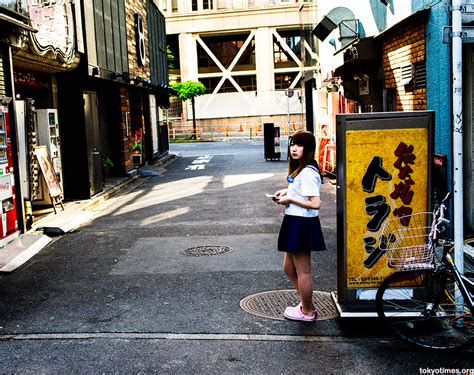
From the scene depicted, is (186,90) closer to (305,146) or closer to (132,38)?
(132,38)

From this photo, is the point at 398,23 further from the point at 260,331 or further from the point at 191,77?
the point at 191,77

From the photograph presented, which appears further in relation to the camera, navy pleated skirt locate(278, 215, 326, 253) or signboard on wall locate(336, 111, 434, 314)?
navy pleated skirt locate(278, 215, 326, 253)

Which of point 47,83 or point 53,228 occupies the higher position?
point 47,83

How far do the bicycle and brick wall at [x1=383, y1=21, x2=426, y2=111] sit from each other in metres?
4.93

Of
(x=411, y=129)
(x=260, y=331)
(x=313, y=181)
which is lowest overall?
(x=260, y=331)

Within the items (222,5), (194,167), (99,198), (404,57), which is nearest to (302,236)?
(404,57)

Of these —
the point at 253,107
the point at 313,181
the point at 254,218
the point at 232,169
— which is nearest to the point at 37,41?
the point at 254,218

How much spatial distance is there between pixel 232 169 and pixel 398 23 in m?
12.7

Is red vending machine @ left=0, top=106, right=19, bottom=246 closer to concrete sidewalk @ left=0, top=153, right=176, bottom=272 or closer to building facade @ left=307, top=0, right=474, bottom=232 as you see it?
concrete sidewalk @ left=0, top=153, right=176, bottom=272

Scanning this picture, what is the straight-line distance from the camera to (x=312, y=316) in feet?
20.2

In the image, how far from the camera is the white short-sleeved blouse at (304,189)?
5.84 meters

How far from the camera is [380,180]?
18.8 feet

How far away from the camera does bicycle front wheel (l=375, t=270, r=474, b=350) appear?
5.38 m

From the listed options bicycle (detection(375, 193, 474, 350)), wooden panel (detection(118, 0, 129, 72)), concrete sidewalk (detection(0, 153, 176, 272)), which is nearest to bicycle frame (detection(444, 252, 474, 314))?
bicycle (detection(375, 193, 474, 350))
